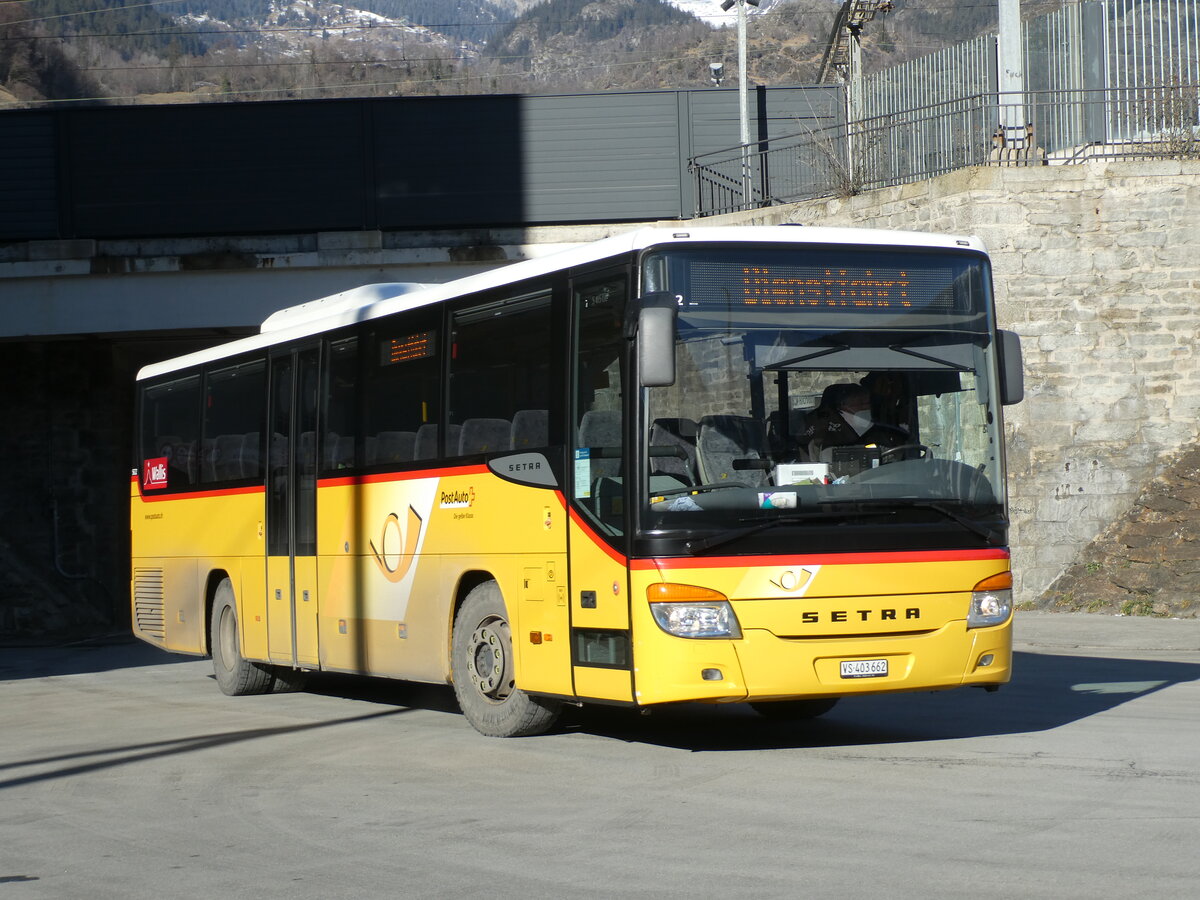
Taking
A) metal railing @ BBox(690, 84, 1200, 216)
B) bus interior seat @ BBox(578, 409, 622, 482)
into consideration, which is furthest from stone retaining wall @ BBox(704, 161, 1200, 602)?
bus interior seat @ BBox(578, 409, 622, 482)

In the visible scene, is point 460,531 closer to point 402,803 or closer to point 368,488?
point 368,488

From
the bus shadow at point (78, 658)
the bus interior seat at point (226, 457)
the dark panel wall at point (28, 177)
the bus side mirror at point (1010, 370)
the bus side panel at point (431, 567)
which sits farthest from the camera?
the dark panel wall at point (28, 177)

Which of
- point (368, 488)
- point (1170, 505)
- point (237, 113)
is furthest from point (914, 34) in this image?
point (368, 488)

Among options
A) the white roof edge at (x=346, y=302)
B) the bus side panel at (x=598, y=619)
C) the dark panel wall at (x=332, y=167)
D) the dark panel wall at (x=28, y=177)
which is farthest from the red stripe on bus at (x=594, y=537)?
the dark panel wall at (x=28, y=177)

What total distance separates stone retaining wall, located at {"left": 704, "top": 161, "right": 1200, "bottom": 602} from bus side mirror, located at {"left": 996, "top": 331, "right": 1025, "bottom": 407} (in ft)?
39.4

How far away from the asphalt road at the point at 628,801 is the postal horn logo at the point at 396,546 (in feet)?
3.77

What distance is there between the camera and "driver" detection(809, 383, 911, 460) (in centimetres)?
914

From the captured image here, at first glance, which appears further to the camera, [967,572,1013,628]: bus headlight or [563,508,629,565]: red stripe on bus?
[967,572,1013,628]: bus headlight

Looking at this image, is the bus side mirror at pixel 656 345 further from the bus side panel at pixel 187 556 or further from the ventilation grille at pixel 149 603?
the ventilation grille at pixel 149 603

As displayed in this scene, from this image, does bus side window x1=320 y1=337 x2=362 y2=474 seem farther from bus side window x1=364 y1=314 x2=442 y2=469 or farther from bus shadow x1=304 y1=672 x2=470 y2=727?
bus shadow x1=304 y1=672 x2=470 y2=727

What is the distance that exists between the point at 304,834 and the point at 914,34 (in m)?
124

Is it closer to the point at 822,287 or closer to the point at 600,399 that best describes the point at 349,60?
the point at 600,399

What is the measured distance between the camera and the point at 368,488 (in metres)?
12.2

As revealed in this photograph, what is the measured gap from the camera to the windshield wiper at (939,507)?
361 inches
